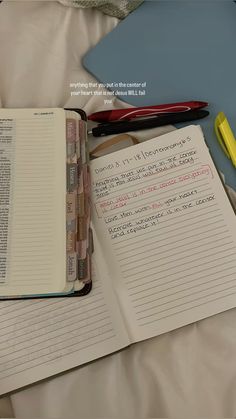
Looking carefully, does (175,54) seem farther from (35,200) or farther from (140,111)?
(35,200)

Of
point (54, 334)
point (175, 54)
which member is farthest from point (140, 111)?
point (54, 334)

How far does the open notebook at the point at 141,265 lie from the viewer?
21.3 inches

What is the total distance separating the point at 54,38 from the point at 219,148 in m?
0.26

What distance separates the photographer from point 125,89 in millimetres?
644

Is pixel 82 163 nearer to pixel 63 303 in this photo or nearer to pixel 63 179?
pixel 63 179

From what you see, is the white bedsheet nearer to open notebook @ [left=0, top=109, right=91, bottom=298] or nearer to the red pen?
open notebook @ [left=0, top=109, right=91, bottom=298]

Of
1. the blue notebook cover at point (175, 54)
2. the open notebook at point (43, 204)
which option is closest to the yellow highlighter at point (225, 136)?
the blue notebook cover at point (175, 54)

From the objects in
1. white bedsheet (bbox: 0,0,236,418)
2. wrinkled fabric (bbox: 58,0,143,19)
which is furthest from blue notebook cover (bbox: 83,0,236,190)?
white bedsheet (bbox: 0,0,236,418)

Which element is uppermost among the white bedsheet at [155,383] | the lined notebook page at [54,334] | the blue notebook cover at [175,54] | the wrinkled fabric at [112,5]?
the wrinkled fabric at [112,5]

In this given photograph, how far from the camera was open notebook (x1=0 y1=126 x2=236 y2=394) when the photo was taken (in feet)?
1.77

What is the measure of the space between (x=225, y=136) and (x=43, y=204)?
23cm

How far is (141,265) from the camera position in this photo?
566 mm

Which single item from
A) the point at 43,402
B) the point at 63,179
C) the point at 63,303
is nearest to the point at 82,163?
the point at 63,179

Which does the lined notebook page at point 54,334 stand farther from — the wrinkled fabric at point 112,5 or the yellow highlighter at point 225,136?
the wrinkled fabric at point 112,5
